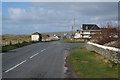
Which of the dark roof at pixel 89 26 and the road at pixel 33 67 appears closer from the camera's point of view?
the road at pixel 33 67

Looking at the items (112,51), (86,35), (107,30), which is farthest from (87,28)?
(112,51)

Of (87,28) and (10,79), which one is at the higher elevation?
(87,28)

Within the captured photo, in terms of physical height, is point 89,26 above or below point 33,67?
above

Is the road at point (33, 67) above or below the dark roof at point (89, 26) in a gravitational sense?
below

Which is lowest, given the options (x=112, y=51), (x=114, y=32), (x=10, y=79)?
(x=10, y=79)

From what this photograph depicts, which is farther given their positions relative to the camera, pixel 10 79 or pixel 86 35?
pixel 86 35

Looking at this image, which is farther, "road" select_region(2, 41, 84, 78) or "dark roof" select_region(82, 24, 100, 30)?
"dark roof" select_region(82, 24, 100, 30)

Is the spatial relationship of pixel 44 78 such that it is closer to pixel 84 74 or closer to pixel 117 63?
pixel 84 74

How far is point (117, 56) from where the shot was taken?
608 inches

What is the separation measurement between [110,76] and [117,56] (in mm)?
4678

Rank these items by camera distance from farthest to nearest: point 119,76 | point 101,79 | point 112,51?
point 112,51 < point 119,76 < point 101,79

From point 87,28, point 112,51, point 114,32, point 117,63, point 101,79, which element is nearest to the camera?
Answer: point 101,79

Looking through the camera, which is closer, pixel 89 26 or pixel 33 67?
pixel 33 67

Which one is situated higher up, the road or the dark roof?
the dark roof
